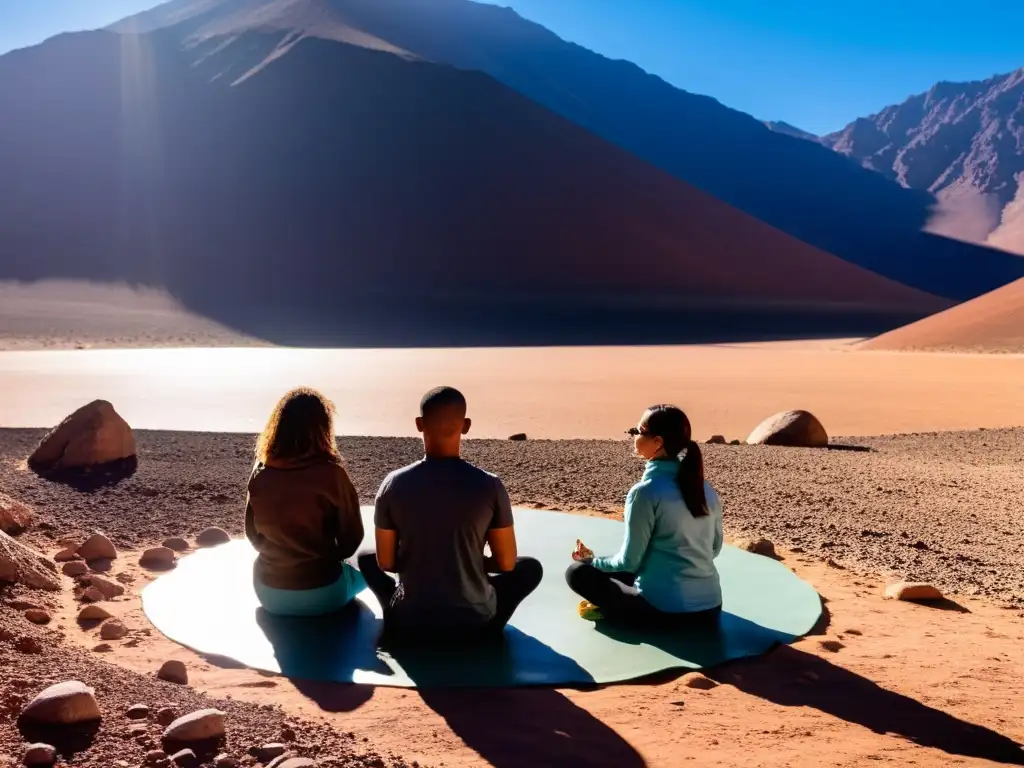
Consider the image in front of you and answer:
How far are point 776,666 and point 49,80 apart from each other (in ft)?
226

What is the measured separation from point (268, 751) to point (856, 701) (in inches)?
74.0

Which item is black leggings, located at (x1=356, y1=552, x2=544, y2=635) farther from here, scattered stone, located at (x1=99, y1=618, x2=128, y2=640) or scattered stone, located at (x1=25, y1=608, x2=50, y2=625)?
scattered stone, located at (x1=25, y1=608, x2=50, y2=625)

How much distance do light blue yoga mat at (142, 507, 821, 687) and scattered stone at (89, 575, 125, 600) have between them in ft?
0.50

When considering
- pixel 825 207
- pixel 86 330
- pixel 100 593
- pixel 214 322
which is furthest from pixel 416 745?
pixel 825 207

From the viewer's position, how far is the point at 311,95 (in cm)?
6097

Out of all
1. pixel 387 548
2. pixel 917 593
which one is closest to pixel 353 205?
pixel 917 593

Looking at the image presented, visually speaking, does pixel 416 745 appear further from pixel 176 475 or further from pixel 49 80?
pixel 49 80

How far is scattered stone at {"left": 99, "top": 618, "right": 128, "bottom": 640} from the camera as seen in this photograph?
3607 mm

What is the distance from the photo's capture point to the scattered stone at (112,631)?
3607 millimetres

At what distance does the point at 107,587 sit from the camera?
4.20 m

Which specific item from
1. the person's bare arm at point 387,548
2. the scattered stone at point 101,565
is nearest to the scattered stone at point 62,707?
the person's bare arm at point 387,548

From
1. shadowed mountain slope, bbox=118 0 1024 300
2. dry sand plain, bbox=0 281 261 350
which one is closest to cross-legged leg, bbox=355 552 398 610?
dry sand plain, bbox=0 281 261 350

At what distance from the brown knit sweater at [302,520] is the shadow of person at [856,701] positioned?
1.47 m

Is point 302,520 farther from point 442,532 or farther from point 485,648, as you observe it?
point 485,648
